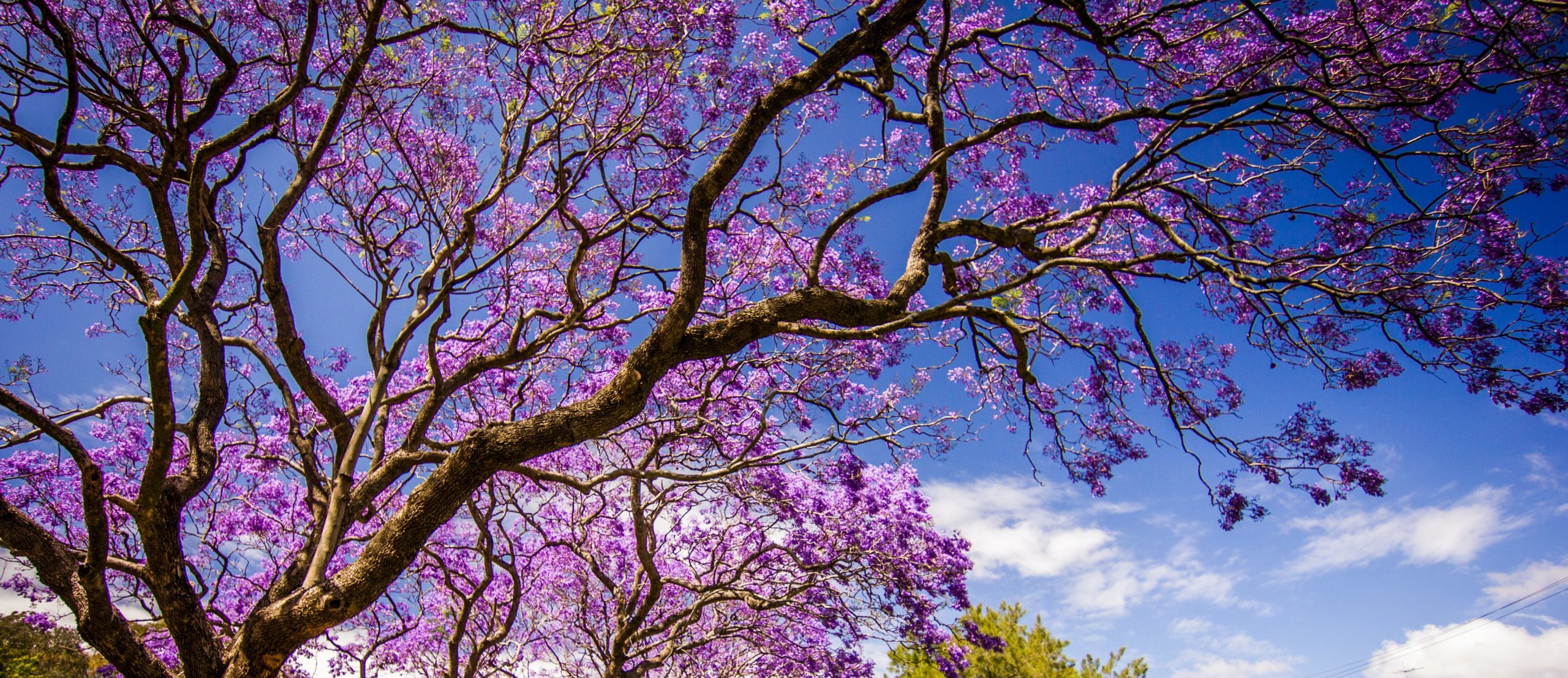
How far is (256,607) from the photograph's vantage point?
4.18 metres

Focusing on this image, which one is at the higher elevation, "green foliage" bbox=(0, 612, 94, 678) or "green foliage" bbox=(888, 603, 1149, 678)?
"green foliage" bbox=(0, 612, 94, 678)

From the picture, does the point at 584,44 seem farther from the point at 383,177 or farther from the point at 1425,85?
the point at 1425,85

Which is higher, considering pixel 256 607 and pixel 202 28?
pixel 202 28

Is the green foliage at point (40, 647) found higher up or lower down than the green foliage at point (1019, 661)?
higher up

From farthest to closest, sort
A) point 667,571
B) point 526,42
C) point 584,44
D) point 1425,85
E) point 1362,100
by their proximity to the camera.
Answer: point 667,571
point 584,44
point 526,42
point 1362,100
point 1425,85

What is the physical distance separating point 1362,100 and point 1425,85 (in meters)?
0.49

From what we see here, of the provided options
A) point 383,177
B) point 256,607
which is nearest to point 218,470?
point 383,177

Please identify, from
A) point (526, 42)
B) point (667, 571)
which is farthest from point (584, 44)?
point (667, 571)

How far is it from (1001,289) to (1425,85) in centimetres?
318

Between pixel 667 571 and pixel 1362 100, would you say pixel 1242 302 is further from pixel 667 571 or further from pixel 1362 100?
pixel 667 571

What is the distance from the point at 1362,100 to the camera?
17.3 feet

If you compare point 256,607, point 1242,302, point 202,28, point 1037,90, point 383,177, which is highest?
point 383,177

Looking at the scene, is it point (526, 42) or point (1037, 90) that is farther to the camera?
point (1037, 90)

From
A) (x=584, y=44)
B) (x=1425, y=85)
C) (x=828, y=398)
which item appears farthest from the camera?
(x=828, y=398)
